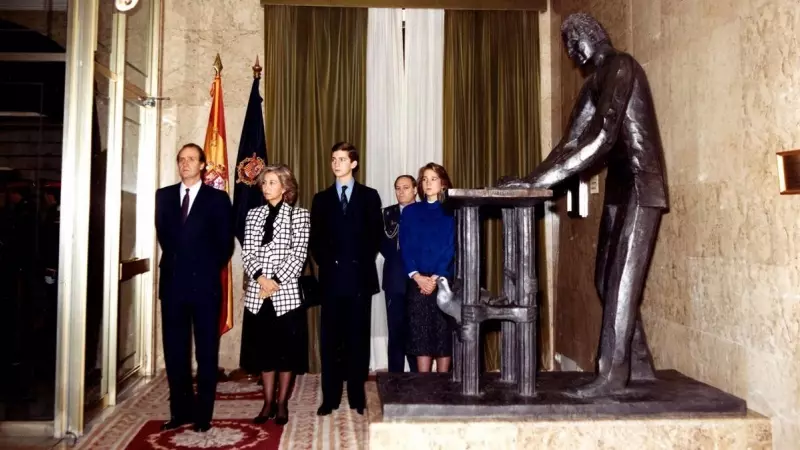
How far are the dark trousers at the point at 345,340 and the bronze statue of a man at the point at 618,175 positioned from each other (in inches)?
57.9

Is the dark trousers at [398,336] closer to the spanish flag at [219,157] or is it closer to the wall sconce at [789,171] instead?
the spanish flag at [219,157]

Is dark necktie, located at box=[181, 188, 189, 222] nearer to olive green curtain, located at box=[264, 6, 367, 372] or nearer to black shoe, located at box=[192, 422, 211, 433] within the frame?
black shoe, located at box=[192, 422, 211, 433]

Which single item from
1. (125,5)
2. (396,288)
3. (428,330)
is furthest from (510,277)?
(125,5)

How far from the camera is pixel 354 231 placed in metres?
3.36

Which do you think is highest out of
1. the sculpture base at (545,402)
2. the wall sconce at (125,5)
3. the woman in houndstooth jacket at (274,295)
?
the wall sconce at (125,5)

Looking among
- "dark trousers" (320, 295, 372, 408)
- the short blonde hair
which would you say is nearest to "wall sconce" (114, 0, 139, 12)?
the short blonde hair

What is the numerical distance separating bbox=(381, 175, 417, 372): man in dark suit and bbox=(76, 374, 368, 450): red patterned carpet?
0.47 metres

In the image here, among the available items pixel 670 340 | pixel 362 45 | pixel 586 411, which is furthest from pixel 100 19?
pixel 670 340

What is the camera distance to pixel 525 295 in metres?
2.17

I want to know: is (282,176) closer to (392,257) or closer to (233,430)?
(392,257)

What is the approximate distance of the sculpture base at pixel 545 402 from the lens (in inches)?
80.4

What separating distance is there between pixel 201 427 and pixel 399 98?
2893 millimetres

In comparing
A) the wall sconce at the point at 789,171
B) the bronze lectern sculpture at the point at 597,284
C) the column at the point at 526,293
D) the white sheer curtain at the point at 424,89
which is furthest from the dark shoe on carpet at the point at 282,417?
the wall sconce at the point at 789,171

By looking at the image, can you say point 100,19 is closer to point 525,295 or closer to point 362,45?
point 362,45
